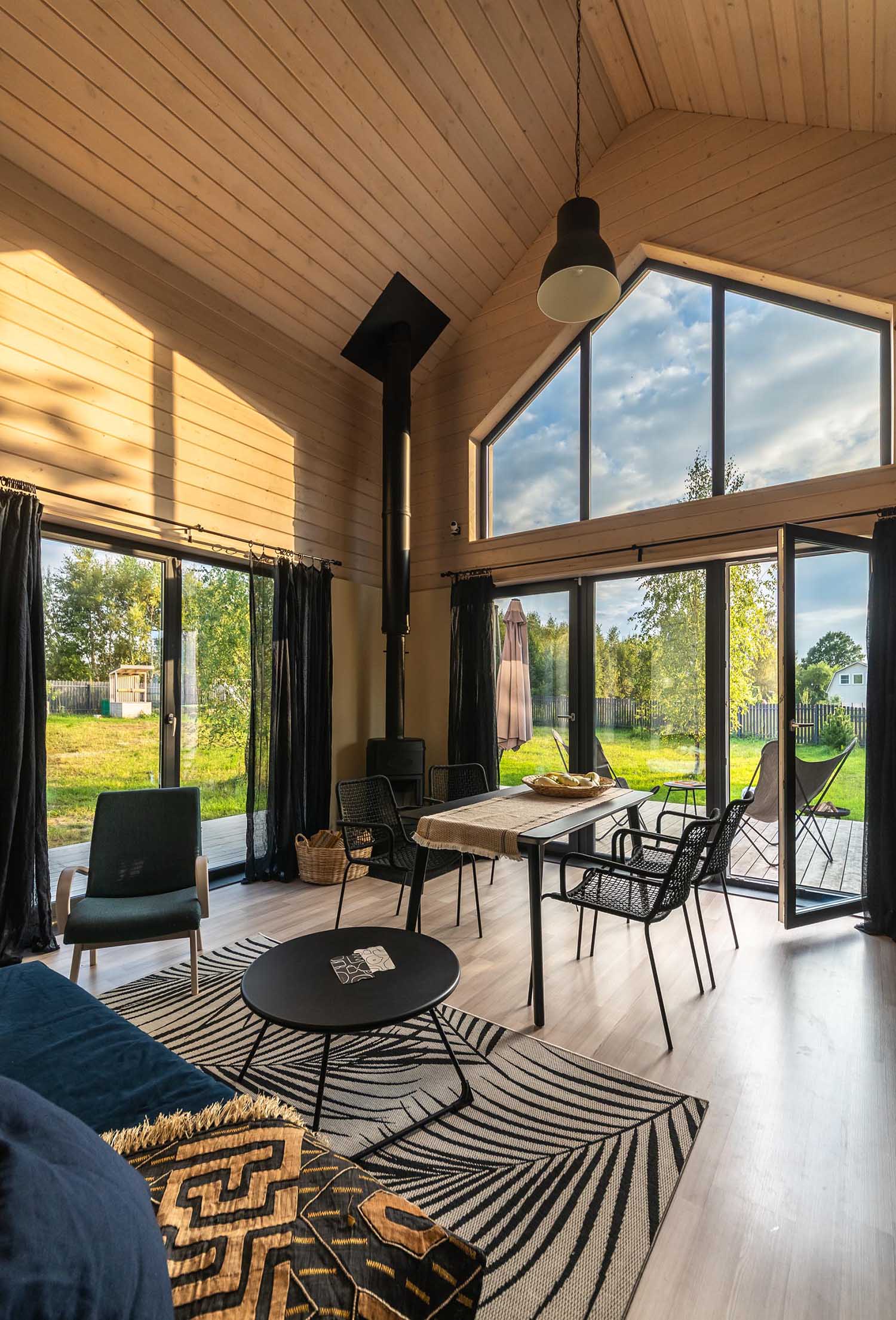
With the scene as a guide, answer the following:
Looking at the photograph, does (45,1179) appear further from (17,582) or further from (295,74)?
(295,74)

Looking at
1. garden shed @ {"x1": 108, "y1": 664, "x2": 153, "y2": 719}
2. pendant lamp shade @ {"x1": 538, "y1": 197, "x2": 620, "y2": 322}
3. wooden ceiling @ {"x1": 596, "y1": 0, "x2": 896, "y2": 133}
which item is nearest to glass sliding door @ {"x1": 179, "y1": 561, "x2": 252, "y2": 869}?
garden shed @ {"x1": 108, "y1": 664, "x2": 153, "y2": 719}

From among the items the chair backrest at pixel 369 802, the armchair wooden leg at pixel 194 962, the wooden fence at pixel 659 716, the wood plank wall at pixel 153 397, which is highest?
the wood plank wall at pixel 153 397

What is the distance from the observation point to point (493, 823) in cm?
275

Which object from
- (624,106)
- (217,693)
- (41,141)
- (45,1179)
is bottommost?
(45,1179)

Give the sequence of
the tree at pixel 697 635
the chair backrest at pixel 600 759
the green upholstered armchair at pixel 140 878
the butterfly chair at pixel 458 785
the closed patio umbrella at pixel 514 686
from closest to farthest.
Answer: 1. the green upholstered armchair at pixel 140 878
2. the tree at pixel 697 635
3. the butterfly chair at pixel 458 785
4. the chair backrest at pixel 600 759
5. the closed patio umbrella at pixel 514 686

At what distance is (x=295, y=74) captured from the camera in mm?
3303

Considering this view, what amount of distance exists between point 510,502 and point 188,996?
3.91 metres

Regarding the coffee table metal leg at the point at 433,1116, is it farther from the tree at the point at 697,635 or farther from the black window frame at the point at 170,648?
the tree at the point at 697,635

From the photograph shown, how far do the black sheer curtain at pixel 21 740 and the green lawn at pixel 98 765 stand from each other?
0.80 ft

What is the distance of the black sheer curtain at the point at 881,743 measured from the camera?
11.1 ft

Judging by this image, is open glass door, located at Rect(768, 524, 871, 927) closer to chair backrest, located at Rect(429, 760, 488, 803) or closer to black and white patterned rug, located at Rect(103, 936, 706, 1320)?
chair backrest, located at Rect(429, 760, 488, 803)

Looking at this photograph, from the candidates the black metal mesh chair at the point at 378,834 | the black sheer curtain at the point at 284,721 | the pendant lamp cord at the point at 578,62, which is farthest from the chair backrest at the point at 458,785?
the pendant lamp cord at the point at 578,62

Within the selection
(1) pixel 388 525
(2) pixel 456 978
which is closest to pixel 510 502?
(1) pixel 388 525

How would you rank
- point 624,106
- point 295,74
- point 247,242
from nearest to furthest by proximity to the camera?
1. point 295,74
2. point 247,242
3. point 624,106
